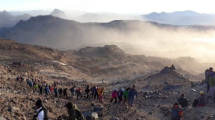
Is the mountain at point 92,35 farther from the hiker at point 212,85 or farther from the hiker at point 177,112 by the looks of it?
the hiker at point 177,112

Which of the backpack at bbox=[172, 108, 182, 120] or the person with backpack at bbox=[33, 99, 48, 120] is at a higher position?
the person with backpack at bbox=[33, 99, 48, 120]

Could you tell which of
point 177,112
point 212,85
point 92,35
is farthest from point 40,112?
point 92,35

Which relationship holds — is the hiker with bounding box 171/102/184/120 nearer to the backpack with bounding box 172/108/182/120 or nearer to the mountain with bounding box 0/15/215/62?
the backpack with bounding box 172/108/182/120

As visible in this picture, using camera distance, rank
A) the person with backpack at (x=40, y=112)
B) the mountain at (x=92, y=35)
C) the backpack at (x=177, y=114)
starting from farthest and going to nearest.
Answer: the mountain at (x=92, y=35) < the backpack at (x=177, y=114) < the person with backpack at (x=40, y=112)

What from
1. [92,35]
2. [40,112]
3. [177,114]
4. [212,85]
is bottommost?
[177,114]

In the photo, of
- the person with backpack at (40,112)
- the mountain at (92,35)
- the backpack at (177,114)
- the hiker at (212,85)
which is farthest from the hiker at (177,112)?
the mountain at (92,35)

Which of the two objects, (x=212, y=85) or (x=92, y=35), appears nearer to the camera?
(x=212, y=85)

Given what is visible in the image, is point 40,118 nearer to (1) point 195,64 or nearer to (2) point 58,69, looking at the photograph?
(2) point 58,69

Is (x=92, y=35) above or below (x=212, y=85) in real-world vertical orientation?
above

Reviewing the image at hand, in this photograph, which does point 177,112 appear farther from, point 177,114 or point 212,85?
point 212,85

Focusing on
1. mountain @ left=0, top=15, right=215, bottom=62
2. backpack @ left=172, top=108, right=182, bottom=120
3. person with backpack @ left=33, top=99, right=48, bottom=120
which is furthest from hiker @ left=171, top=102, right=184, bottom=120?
mountain @ left=0, top=15, right=215, bottom=62

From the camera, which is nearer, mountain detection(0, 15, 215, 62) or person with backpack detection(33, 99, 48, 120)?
person with backpack detection(33, 99, 48, 120)

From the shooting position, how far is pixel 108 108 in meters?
14.2

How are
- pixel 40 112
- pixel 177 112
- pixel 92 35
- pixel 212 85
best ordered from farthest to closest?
pixel 92 35 < pixel 212 85 < pixel 177 112 < pixel 40 112
